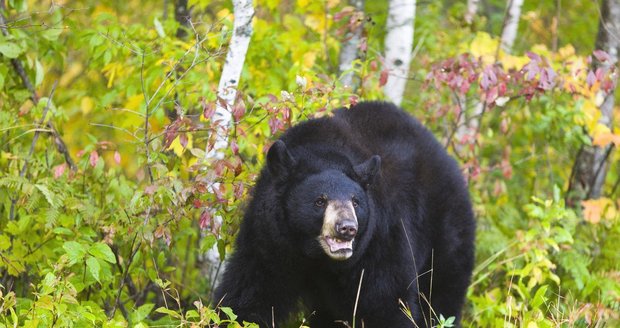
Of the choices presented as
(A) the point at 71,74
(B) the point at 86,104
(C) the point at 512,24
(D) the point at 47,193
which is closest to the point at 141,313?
(D) the point at 47,193

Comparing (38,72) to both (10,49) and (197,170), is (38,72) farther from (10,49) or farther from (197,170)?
(197,170)

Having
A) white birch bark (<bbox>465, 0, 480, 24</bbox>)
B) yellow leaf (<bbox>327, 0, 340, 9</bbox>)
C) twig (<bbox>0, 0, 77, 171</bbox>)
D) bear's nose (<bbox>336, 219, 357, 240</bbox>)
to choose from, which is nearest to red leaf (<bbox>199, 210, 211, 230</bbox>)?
bear's nose (<bbox>336, 219, 357, 240</bbox>)

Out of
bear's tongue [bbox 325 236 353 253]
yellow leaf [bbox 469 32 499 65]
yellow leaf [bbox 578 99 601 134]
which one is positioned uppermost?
yellow leaf [bbox 469 32 499 65]

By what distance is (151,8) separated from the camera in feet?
36.4

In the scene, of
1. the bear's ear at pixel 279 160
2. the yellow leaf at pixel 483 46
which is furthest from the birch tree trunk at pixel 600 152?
the bear's ear at pixel 279 160

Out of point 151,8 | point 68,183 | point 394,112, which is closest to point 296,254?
point 394,112

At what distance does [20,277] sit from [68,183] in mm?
686

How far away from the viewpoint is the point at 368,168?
15.5 ft

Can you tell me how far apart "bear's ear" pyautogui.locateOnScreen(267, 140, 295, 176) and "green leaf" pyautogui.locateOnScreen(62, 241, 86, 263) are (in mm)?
1017

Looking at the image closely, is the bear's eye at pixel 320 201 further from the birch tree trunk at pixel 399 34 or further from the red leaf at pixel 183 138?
the birch tree trunk at pixel 399 34

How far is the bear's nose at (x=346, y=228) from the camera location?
172 inches

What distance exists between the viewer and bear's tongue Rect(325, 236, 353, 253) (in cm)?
445

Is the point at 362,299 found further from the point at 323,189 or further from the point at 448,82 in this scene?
the point at 448,82

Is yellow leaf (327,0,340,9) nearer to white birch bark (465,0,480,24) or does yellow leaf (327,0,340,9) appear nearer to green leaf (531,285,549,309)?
white birch bark (465,0,480,24)
